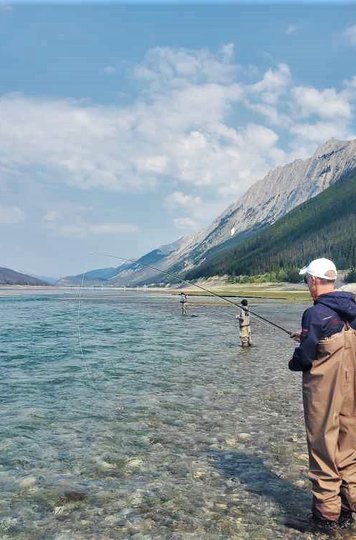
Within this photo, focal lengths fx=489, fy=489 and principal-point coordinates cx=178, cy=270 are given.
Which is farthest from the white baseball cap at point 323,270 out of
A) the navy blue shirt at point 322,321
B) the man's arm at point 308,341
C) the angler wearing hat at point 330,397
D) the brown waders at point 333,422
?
the brown waders at point 333,422

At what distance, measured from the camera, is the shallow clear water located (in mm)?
7359

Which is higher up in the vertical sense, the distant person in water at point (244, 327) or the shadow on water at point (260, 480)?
the distant person in water at point (244, 327)

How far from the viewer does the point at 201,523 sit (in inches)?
285

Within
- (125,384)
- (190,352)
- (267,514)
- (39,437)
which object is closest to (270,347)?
(190,352)

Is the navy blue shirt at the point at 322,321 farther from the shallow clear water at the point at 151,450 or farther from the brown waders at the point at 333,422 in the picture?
the shallow clear water at the point at 151,450

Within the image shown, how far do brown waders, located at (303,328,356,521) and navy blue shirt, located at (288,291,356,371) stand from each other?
0.10 m

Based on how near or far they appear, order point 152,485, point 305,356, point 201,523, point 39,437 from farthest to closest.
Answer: point 39,437 → point 152,485 → point 201,523 → point 305,356

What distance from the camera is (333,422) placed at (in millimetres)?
6707

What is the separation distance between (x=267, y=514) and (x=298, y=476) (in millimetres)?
1648

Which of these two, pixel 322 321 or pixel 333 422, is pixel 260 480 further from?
pixel 322 321

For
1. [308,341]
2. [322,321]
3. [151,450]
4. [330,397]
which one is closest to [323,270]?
[322,321]

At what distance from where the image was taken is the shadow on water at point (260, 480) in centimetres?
783

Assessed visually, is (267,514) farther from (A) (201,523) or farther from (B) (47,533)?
(B) (47,533)

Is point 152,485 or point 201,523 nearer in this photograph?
point 201,523
